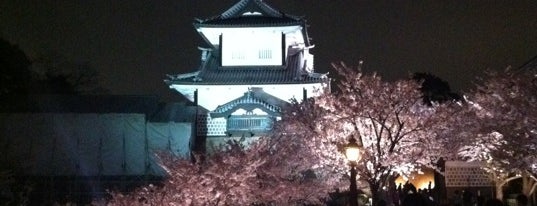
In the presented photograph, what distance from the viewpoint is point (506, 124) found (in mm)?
21984

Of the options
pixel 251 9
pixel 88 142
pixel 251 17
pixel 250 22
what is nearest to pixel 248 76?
pixel 250 22

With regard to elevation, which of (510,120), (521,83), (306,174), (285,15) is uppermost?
(285,15)

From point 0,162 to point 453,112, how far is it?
71.6ft

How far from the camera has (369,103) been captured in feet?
73.1

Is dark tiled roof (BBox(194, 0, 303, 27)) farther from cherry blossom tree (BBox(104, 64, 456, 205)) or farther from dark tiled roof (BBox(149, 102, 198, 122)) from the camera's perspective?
cherry blossom tree (BBox(104, 64, 456, 205))

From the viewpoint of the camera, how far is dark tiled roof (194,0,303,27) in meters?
38.6

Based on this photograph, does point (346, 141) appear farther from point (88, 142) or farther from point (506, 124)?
point (88, 142)

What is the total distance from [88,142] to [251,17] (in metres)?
12.6

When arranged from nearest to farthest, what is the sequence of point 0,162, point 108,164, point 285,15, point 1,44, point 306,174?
1. point 306,174
2. point 0,162
3. point 108,164
4. point 1,44
5. point 285,15

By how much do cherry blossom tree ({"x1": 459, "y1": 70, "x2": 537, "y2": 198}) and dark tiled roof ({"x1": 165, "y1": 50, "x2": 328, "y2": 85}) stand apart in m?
13.4

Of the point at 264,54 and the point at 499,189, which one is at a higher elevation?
the point at 264,54

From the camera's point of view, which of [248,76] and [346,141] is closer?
[346,141]

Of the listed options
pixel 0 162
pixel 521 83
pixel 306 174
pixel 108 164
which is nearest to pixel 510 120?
pixel 521 83

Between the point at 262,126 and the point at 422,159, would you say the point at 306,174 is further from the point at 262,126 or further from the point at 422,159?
the point at 262,126
